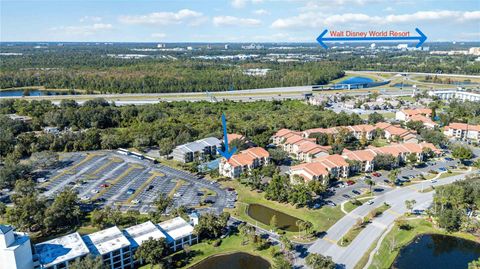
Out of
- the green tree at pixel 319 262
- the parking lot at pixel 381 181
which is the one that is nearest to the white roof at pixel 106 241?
the green tree at pixel 319 262

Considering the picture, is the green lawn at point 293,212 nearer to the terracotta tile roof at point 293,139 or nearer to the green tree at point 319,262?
the green tree at point 319,262

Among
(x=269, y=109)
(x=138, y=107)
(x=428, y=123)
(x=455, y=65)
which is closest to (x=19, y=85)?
(x=138, y=107)

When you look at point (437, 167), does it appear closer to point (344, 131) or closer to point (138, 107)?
point (344, 131)

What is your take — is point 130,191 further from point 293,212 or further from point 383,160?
point 383,160

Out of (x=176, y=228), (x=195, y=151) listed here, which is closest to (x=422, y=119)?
(x=195, y=151)

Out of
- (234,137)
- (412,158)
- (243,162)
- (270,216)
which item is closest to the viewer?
(270,216)

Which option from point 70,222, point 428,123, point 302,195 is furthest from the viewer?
point 428,123

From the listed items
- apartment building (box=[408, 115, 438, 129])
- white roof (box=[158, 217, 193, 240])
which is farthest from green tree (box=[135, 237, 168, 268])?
apartment building (box=[408, 115, 438, 129])
